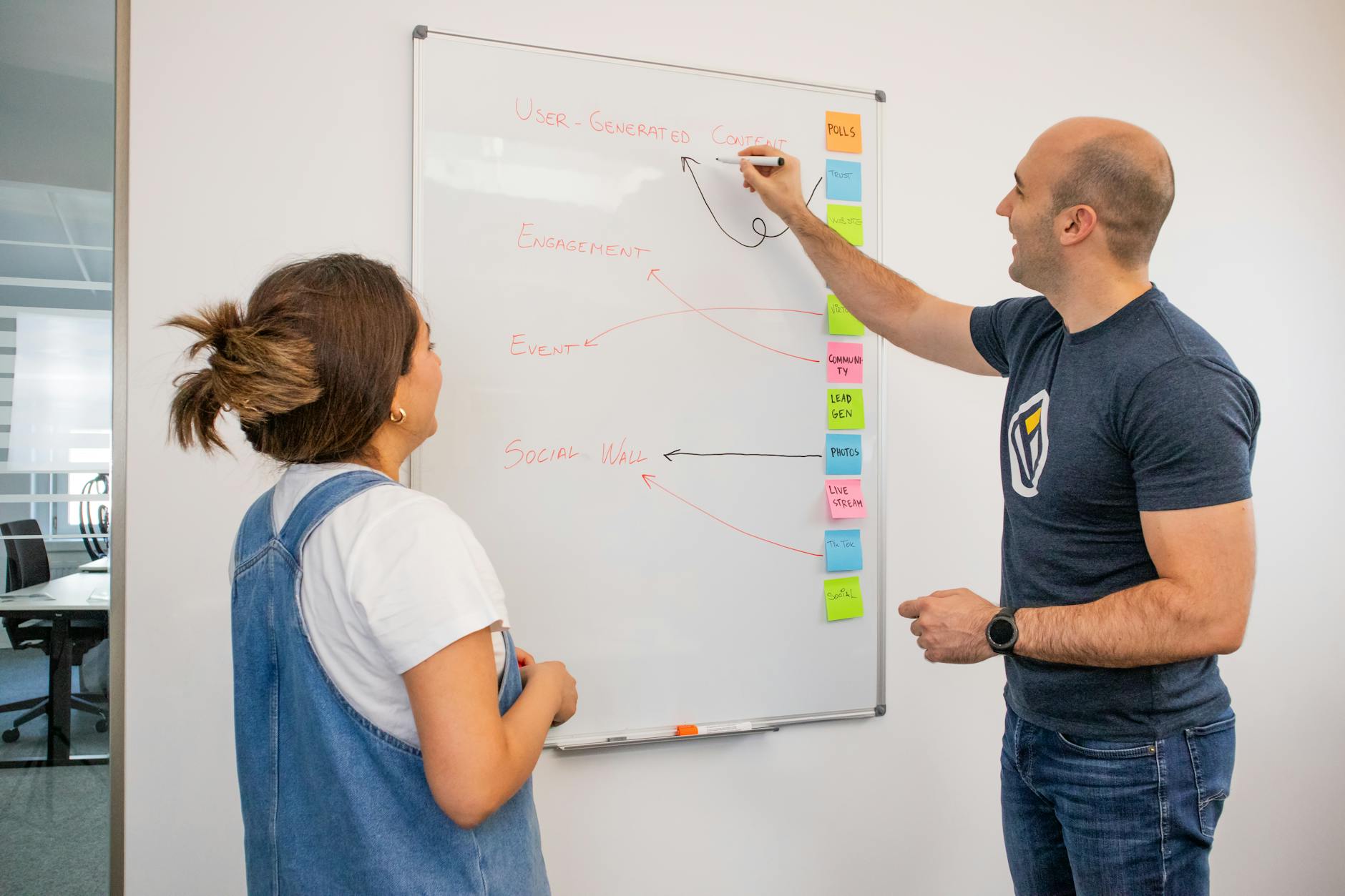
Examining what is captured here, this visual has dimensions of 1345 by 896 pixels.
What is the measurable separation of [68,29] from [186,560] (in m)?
0.91

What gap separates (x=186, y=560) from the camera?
4.54 feet

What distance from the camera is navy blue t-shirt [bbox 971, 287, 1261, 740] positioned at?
1090mm

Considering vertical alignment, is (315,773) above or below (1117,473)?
below

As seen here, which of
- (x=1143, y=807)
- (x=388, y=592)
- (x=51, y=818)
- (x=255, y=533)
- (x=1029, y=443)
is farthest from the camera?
(x=51, y=818)

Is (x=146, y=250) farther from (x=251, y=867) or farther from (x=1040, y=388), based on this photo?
(x=1040, y=388)

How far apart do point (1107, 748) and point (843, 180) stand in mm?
1159

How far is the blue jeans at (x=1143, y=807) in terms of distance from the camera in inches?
45.2

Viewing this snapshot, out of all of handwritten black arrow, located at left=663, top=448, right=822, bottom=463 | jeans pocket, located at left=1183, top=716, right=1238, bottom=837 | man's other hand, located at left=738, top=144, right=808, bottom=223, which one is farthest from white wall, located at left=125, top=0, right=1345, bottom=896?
jeans pocket, located at left=1183, top=716, right=1238, bottom=837

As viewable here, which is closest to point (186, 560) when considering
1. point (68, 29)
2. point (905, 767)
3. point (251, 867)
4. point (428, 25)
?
point (251, 867)

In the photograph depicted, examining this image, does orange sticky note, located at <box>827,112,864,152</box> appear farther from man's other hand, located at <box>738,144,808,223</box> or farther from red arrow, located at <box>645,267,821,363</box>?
red arrow, located at <box>645,267,821,363</box>

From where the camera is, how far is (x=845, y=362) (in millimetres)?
1735

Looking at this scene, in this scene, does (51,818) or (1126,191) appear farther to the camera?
(51,818)

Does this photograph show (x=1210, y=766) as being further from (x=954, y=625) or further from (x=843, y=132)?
(x=843, y=132)

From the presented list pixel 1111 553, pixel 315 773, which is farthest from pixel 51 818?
pixel 1111 553
